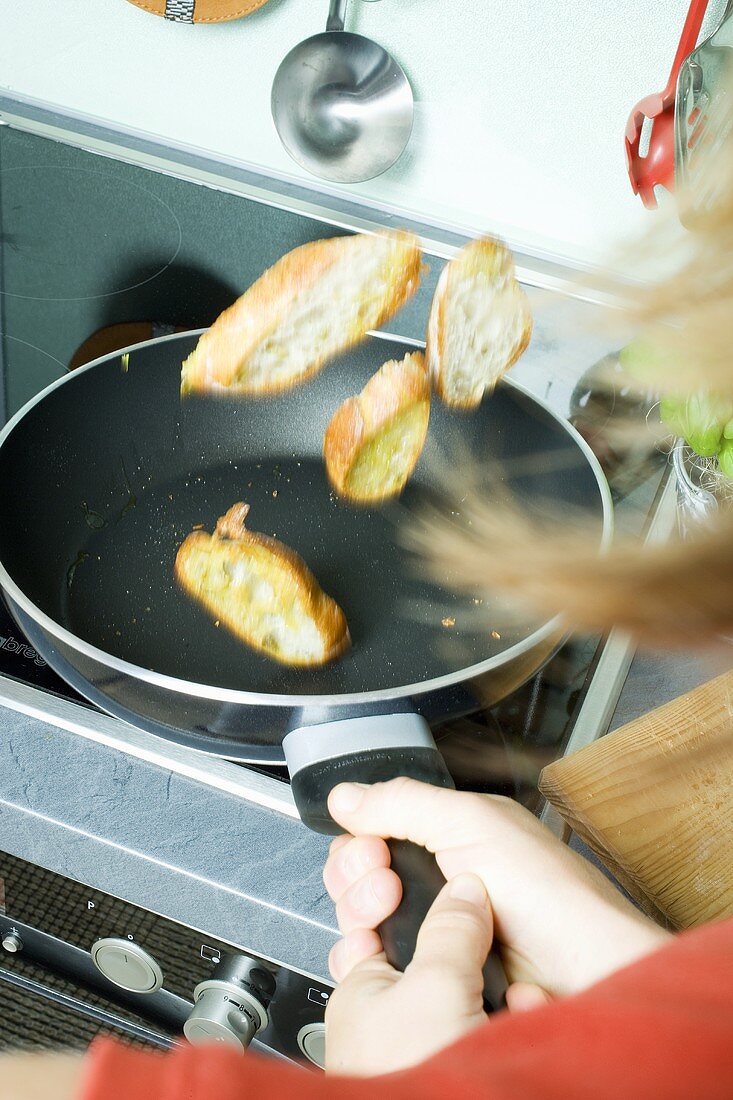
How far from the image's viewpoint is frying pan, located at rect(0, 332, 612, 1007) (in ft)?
1.69

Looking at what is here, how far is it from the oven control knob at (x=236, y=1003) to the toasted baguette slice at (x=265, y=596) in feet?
0.64

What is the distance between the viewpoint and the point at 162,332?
38.7 inches

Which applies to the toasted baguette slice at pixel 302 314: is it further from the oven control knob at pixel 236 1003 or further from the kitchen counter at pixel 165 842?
the oven control knob at pixel 236 1003

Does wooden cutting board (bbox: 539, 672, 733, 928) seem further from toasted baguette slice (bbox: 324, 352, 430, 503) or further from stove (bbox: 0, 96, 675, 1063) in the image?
toasted baguette slice (bbox: 324, 352, 430, 503)

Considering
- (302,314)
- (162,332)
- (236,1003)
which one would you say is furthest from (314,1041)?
(162,332)

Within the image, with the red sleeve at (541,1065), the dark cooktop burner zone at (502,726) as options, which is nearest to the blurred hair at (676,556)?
the red sleeve at (541,1065)

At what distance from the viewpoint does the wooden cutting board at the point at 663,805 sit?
526 mm

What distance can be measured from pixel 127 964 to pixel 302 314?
527 mm

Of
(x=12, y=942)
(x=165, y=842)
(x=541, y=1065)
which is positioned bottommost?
(x=12, y=942)

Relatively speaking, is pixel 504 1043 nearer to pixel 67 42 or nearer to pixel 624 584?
pixel 624 584

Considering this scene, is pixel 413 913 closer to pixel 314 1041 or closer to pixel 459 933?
pixel 459 933

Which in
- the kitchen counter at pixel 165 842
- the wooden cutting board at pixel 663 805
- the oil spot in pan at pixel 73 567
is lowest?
the kitchen counter at pixel 165 842

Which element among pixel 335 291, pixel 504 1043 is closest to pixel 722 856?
pixel 504 1043

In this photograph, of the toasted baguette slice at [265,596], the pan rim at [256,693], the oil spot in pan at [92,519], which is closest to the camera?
the pan rim at [256,693]
